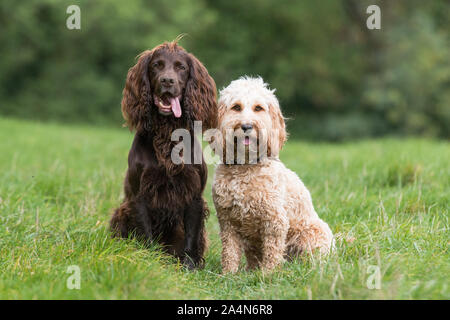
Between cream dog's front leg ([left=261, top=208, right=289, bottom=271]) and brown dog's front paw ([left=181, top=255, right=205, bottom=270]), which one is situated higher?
cream dog's front leg ([left=261, top=208, right=289, bottom=271])

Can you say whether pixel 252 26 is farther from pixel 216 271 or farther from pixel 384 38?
pixel 216 271

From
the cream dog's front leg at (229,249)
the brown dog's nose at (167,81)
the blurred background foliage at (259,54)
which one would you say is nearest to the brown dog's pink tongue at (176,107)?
the brown dog's nose at (167,81)

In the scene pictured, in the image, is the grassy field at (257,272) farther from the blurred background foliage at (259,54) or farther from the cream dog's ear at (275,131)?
the blurred background foliage at (259,54)

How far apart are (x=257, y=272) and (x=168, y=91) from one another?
4.61ft

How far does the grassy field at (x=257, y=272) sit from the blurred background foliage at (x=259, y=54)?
417 inches

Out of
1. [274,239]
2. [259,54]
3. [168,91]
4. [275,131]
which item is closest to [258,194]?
[274,239]

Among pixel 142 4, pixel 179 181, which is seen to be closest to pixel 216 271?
pixel 179 181

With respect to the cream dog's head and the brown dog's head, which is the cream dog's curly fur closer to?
the cream dog's head

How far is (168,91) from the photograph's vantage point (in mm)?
3854

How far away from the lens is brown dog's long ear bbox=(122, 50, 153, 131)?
3.93 m

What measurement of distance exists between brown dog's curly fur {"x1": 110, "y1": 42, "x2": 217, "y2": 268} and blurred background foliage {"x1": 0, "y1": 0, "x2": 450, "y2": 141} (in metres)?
13.9

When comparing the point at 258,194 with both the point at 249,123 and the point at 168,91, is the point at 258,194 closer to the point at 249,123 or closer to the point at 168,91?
the point at 249,123

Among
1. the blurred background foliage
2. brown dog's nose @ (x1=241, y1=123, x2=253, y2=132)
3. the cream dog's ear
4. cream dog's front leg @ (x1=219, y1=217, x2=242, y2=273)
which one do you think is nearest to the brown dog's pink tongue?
brown dog's nose @ (x1=241, y1=123, x2=253, y2=132)
